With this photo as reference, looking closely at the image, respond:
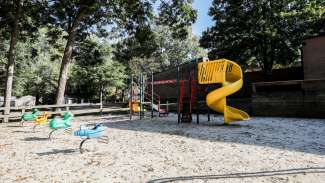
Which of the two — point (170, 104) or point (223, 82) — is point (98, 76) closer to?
point (170, 104)

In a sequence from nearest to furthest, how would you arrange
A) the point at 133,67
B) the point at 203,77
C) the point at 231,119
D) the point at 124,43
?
the point at 231,119, the point at 203,77, the point at 124,43, the point at 133,67

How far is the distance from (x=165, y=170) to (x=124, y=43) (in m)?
19.7

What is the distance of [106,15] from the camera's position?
2050 cm

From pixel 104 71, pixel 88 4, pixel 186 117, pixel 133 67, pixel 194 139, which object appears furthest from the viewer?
pixel 133 67

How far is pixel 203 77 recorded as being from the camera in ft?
46.2

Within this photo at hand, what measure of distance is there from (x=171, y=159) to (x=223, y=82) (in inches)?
300

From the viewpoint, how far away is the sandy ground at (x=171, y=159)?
17.4ft

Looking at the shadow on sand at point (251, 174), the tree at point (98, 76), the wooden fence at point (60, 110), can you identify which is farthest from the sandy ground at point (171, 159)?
the tree at point (98, 76)

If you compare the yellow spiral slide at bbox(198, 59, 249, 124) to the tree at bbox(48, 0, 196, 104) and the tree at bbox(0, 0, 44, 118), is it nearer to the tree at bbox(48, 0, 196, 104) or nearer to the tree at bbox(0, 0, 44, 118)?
the tree at bbox(48, 0, 196, 104)

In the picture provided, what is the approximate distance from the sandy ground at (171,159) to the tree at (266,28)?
17.3 meters

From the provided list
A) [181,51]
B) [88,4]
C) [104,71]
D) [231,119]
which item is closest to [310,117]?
[231,119]

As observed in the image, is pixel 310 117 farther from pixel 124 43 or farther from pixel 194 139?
pixel 124 43

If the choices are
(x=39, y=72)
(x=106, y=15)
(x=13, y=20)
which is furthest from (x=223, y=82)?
(x=39, y=72)

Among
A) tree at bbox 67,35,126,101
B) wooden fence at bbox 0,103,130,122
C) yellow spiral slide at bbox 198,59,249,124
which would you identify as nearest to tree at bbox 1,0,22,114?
wooden fence at bbox 0,103,130,122
